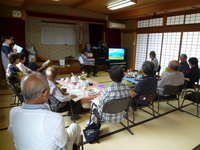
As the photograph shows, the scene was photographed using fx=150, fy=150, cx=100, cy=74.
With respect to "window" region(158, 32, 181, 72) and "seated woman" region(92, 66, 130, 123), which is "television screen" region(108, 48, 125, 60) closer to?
"window" region(158, 32, 181, 72)

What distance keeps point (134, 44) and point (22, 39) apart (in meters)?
4.46

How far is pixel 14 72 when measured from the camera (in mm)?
2943

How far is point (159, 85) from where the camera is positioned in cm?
288

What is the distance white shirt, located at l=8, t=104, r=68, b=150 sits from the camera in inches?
37.5

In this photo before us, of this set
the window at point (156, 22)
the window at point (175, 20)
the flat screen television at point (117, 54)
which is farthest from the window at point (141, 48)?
the window at point (175, 20)

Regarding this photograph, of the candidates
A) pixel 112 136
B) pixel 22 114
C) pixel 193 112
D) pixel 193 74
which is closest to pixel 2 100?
pixel 112 136

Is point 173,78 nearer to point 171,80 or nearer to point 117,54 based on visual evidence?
point 171,80

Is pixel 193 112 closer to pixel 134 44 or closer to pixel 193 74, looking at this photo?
pixel 193 74

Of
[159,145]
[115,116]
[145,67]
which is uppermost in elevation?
[145,67]

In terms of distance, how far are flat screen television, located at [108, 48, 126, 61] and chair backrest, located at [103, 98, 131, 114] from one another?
15.5 feet

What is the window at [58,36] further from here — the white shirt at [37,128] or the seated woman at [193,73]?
the white shirt at [37,128]

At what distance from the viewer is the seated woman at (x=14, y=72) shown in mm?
2907

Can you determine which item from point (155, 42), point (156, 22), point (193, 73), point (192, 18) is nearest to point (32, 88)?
point (193, 73)

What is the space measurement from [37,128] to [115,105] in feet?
3.64
